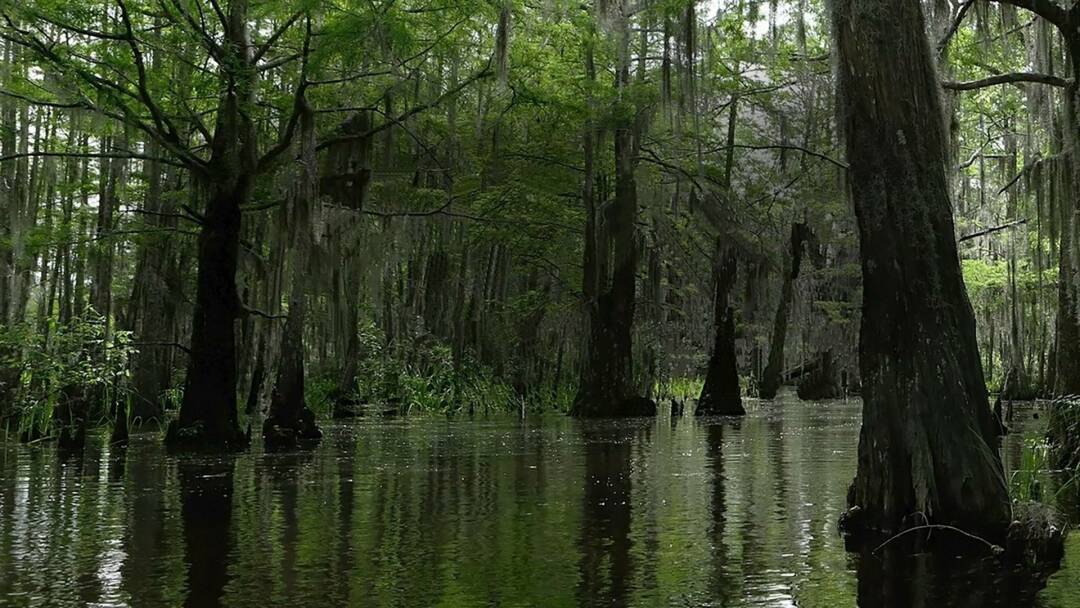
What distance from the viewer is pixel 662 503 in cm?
926

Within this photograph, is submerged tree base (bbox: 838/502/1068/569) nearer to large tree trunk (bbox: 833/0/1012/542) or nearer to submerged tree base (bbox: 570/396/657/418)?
large tree trunk (bbox: 833/0/1012/542)

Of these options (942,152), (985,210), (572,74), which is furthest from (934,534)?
(985,210)

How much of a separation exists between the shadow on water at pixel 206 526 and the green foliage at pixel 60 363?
4896 mm

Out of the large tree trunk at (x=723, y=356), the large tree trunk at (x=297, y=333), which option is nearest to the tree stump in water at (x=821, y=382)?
the large tree trunk at (x=723, y=356)

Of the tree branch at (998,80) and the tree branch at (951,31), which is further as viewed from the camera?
the tree branch at (951,31)

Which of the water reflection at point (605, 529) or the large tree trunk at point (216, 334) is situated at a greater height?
the large tree trunk at point (216, 334)

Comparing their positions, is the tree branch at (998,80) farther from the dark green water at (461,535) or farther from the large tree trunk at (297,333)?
the large tree trunk at (297,333)

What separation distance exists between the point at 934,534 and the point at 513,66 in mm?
14147

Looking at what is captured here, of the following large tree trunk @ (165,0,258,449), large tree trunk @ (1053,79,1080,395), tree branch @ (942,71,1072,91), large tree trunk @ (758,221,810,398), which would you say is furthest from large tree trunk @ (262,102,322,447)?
large tree trunk @ (758,221,810,398)

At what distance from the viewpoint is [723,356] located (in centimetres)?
2489

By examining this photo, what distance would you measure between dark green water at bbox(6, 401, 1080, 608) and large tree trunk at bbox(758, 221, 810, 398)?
35.4 ft

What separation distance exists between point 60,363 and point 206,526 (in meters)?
10.5

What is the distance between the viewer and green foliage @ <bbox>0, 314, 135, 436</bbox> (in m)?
17.2

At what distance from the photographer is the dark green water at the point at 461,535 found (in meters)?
5.68
